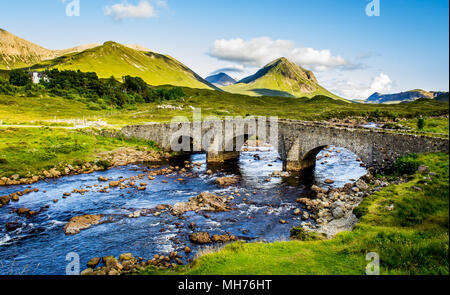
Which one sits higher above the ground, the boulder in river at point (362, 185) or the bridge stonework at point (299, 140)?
the bridge stonework at point (299, 140)

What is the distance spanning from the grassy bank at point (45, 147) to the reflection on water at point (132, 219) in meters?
5.03

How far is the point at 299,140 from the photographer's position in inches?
1481

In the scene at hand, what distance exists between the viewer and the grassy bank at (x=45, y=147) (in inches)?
1487

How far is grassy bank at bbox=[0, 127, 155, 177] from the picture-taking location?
3778 centimetres

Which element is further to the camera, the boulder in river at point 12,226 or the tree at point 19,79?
the tree at point 19,79

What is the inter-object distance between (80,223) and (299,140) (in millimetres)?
26356

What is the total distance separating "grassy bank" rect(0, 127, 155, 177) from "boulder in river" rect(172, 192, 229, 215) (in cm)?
2202

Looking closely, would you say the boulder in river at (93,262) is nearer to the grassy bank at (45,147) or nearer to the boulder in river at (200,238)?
the boulder in river at (200,238)

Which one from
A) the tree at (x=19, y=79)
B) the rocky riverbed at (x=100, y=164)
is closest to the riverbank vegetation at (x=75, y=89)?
the tree at (x=19, y=79)

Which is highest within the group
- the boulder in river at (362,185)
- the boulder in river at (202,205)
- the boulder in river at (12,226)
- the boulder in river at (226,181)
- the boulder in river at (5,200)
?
the boulder in river at (362,185)

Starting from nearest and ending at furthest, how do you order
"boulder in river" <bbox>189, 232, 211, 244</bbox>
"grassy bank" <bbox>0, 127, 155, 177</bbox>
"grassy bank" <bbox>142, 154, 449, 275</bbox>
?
"grassy bank" <bbox>142, 154, 449, 275</bbox>
"boulder in river" <bbox>189, 232, 211, 244</bbox>
"grassy bank" <bbox>0, 127, 155, 177</bbox>

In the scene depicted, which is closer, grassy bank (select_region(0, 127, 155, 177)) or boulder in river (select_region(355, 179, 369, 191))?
boulder in river (select_region(355, 179, 369, 191))

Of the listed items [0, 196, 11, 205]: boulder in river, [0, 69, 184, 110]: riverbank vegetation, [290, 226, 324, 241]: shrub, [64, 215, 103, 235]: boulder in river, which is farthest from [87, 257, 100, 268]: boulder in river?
[0, 69, 184, 110]: riverbank vegetation

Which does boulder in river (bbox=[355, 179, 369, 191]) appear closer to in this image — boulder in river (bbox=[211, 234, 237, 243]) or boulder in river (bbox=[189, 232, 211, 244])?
boulder in river (bbox=[211, 234, 237, 243])
